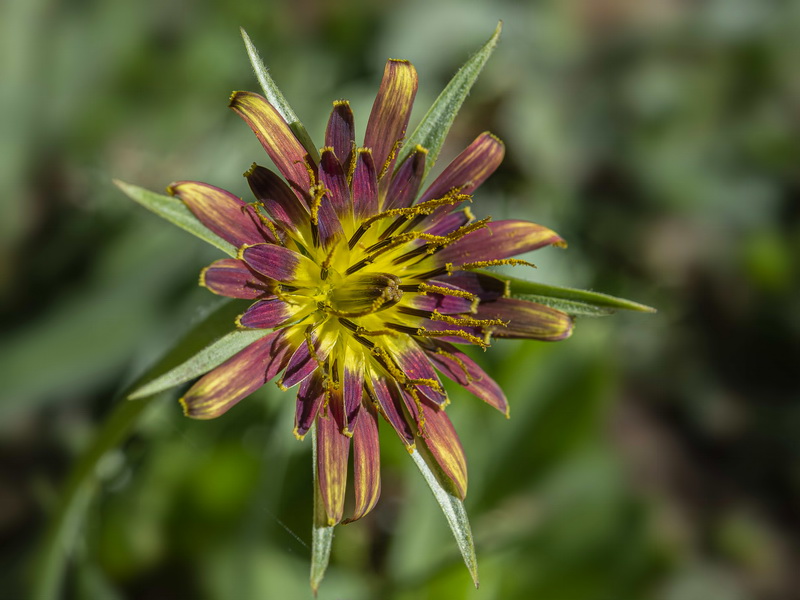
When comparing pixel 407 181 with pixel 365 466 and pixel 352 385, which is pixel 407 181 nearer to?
pixel 352 385

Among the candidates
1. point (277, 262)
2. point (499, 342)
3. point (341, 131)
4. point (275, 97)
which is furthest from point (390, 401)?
point (499, 342)

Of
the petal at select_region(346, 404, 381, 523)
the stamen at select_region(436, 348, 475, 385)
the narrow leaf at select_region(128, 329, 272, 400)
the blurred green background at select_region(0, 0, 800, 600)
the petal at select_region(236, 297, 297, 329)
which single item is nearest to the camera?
the narrow leaf at select_region(128, 329, 272, 400)

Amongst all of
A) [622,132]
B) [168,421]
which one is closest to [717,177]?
[622,132]

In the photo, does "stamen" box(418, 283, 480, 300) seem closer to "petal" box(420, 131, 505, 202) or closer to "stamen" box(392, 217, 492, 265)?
"stamen" box(392, 217, 492, 265)

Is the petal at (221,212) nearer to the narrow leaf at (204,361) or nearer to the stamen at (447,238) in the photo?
the narrow leaf at (204,361)

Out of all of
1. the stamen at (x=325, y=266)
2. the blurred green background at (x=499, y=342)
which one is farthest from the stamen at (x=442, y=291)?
the blurred green background at (x=499, y=342)

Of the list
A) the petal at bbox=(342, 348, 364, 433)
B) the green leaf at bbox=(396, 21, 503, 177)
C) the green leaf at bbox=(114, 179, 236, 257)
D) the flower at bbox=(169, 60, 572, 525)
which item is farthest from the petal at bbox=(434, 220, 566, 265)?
the green leaf at bbox=(114, 179, 236, 257)

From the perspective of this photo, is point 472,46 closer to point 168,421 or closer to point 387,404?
point 168,421

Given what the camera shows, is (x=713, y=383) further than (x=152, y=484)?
Yes
